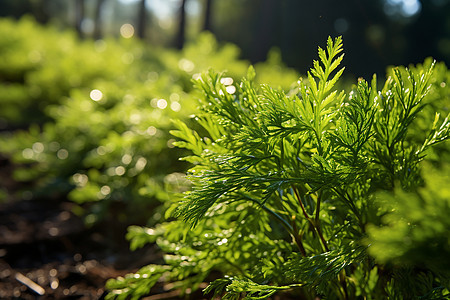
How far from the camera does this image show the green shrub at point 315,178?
3.51ft

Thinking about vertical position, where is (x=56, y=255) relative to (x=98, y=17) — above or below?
below

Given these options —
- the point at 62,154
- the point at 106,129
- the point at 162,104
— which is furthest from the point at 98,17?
the point at 162,104

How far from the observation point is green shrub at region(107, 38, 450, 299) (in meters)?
1.07

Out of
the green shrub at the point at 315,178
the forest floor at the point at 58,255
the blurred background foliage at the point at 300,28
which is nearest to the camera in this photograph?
the green shrub at the point at 315,178

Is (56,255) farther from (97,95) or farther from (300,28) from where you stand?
(300,28)

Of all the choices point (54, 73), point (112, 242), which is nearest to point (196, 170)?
point (112, 242)

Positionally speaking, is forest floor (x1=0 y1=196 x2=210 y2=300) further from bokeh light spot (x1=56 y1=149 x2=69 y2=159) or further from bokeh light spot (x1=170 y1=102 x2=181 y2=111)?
bokeh light spot (x1=170 y1=102 x2=181 y2=111)

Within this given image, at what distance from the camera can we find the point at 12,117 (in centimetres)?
647

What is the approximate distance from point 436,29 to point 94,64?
14258 millimetres

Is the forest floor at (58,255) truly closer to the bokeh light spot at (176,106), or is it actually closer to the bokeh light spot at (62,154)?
the bokeh light spot at (62,154)

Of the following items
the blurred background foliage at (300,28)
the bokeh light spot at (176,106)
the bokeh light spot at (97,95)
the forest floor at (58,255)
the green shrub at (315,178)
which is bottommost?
the green shrub at (315,178)

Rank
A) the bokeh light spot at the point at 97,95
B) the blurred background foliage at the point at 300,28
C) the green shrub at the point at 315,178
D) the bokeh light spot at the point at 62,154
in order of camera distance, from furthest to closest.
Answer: the blurred background foliage at the point at 300,28 < the bokeh light spot at the point at 97,95 < the bokeh light spot at the point at 62,154 < the green shrub at the point at 315,178

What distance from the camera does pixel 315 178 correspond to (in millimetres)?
1065

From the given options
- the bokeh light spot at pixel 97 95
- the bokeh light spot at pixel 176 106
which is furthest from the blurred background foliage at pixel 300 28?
the bokeh light spot at pixel 97 95
